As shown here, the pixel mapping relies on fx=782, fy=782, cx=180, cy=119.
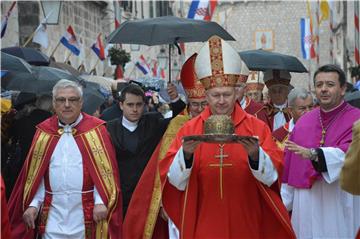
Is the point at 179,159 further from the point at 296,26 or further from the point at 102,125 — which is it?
the point at 296,26

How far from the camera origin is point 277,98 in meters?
8.97

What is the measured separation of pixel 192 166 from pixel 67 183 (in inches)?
52.5

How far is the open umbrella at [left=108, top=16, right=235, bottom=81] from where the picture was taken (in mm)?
7551

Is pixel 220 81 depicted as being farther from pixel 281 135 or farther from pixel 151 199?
pixel 281 135

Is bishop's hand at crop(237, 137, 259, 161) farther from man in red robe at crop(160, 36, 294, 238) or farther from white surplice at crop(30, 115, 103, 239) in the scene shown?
white surplice at crop(30, 115, 103, 239)

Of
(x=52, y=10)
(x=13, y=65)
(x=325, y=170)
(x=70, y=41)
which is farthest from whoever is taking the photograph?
(x=70, y=41)

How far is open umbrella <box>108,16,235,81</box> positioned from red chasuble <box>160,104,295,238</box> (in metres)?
2.50

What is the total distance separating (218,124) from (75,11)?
56.5ft

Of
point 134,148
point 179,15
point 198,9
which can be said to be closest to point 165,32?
point 134,148

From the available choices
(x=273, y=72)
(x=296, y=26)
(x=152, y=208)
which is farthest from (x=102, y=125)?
(x=296, y=26)

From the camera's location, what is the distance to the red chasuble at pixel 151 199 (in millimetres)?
6461

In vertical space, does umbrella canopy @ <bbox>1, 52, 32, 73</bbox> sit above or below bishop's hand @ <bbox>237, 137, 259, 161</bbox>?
above

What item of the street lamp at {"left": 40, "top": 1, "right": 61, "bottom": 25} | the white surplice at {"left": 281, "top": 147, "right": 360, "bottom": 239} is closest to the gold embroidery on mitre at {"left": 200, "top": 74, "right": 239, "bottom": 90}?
the white surplice at {"left": 281, "top": 147, "right": 360, "bottom": 239}

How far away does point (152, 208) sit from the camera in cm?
647
